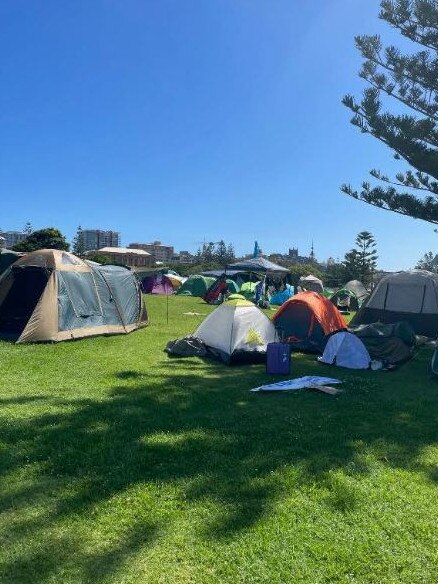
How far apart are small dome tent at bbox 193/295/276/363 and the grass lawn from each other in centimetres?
157

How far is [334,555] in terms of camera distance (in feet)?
8.90

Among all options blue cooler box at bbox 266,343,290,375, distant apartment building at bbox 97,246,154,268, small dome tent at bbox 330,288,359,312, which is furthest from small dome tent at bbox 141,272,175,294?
distant apartment building at bbox 97,246,154,268

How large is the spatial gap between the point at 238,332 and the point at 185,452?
4.25 meters

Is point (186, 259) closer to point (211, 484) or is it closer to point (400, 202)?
point (400, 202)

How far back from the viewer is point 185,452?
4090mm

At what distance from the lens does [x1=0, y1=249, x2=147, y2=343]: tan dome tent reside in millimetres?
9258

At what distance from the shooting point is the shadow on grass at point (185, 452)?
2.90 meters

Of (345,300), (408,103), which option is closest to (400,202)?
(408,103)

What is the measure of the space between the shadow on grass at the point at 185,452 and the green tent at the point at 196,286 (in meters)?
19.5

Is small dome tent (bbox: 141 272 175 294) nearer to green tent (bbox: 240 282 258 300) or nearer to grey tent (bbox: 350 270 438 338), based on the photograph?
green tent (bbox: 240 282 258 300)

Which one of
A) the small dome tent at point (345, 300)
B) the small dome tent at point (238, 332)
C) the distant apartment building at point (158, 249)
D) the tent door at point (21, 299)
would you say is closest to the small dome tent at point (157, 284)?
the small dome tent at point (345, 300)

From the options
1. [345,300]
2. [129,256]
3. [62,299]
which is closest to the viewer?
[62,299]

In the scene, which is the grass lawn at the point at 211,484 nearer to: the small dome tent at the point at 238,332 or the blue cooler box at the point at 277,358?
the blue cooler box at the point at 277,358

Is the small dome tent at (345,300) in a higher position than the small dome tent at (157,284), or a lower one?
lower
